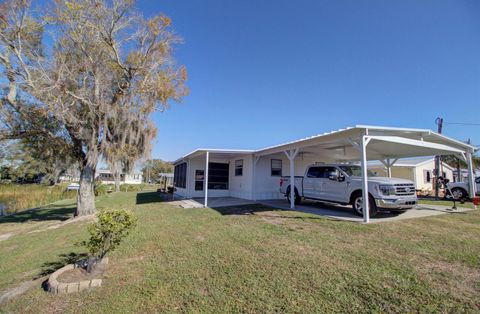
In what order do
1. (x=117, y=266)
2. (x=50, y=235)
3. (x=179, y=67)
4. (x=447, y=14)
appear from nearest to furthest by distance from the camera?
(x=117, y=266), (x=50, y=235), (x=447, y=14), (x=179, y=67)

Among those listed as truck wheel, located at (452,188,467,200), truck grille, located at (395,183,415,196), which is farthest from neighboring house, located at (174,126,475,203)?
truck wheel, located at (452,188,467,200)

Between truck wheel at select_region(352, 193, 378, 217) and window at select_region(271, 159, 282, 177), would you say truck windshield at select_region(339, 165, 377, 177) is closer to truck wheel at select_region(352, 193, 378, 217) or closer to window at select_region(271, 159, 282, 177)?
truck wheel at select_region(352, 193, 378, 217)

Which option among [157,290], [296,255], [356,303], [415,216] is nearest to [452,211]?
[415,216]

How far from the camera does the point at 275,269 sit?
408cm

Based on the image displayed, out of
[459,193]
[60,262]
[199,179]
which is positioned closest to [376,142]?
[60,262]

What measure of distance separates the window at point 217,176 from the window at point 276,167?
3.69 meters

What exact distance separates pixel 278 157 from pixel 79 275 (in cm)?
1189

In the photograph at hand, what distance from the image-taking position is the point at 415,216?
8.38 meters

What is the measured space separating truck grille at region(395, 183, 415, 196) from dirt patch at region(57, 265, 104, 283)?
8585 mm

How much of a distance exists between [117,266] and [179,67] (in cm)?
955

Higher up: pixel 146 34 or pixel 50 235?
pixel 146 34

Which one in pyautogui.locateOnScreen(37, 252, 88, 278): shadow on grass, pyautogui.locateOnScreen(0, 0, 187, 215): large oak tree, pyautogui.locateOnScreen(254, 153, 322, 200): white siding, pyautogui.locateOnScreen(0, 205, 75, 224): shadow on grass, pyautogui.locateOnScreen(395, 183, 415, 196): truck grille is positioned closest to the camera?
pyautogui.locateOnScreen(37, 252, 88, 278): shadow on grass

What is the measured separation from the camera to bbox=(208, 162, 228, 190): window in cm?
1598

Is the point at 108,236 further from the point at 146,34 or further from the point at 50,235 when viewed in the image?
the point at 146,34
